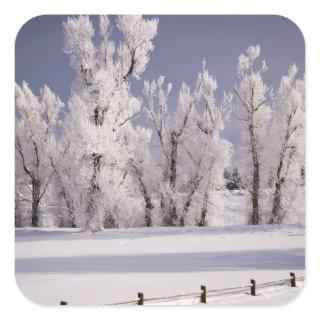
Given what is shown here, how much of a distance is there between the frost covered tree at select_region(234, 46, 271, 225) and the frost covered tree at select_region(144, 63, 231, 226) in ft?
1.08

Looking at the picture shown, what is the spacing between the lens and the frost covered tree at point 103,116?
211 inches

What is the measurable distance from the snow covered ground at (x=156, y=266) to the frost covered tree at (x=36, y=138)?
84cm

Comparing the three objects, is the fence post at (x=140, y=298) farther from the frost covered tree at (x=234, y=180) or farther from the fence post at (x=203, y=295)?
the frost covered tree at (x=234, y=180)

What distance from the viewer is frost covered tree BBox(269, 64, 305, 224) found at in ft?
16.2

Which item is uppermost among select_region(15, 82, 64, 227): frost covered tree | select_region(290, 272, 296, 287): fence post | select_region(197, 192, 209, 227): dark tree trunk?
select_region(15, 82, 64, 227): frost covered tree

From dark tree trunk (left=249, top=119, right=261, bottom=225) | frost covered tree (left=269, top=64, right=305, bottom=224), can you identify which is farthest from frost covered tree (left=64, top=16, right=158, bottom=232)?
frost covered tree (left=269, top=64, right=305, bottom=224)

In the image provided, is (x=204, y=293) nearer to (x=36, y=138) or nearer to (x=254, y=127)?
(x=254, y=127)

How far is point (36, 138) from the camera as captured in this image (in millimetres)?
5633

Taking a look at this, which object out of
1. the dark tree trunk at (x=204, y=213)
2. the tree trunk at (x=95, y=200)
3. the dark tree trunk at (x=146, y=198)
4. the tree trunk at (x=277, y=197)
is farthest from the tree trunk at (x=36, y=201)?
the tree trunk at (x=277, y=197)

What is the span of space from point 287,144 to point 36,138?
3.28 meters

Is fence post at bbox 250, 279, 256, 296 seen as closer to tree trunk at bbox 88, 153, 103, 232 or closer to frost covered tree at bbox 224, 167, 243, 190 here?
frost covered tree at bbox 224, 167, 243, 190

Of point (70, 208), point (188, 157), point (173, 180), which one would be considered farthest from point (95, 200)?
point (188, 157)
